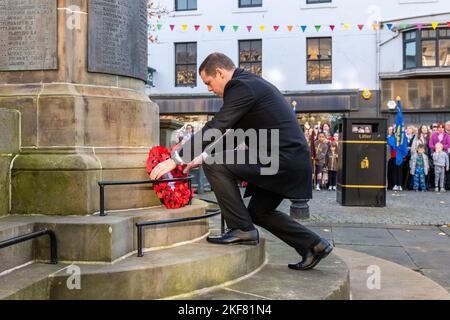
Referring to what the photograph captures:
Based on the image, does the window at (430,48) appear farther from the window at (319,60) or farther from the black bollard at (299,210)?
the black bollard at (299,210)

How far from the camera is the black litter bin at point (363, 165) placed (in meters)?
10.8

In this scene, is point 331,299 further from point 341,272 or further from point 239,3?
point 239,3

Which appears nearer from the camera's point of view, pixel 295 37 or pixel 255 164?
pixel 255 164

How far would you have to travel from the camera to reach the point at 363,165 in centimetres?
1095

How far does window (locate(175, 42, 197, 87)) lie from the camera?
81.1ft

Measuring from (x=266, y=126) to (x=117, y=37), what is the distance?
182 cm

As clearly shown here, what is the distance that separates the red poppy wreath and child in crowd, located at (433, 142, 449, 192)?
12378 millimetres

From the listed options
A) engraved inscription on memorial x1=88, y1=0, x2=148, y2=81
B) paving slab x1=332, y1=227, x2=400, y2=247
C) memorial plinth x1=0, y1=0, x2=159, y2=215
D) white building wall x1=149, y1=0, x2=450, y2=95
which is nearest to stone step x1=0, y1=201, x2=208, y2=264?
memorial plinth x1=0, y1=0, x2=159, y2=215

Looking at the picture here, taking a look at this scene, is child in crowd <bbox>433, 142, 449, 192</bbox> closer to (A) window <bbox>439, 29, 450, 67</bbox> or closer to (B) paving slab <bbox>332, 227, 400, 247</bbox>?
(B) paving slab <bbox>332, 227, 400, 247</bbox>

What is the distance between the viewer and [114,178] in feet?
14.2

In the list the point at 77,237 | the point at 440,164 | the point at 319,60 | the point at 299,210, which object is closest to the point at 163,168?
the point at 77,237

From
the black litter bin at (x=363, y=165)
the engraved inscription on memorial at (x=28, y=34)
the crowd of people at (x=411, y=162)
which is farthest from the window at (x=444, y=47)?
the engraved inscription on memorial at (x=28, y=34)

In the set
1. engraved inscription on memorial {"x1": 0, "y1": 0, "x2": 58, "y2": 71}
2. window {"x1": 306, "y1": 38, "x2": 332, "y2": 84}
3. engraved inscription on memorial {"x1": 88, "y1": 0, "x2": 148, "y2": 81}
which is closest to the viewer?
engraved inscription on memorial {"x1": 0, "y1": 0, "x2": 58, "y2": 71}

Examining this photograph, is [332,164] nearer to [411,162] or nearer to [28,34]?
[411,162]
